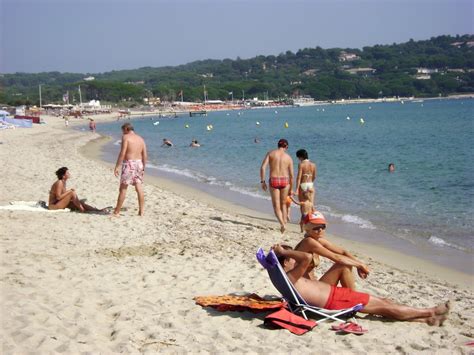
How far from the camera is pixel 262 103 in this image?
Result: 529 ft

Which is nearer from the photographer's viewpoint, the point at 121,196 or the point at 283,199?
the point at 283,199

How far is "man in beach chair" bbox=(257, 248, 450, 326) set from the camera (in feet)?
16.0

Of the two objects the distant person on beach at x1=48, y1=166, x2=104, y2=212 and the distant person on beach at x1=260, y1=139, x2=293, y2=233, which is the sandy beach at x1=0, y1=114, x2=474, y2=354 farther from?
the distant person on beach at x1=260, y1=139, x2=293, y2=233

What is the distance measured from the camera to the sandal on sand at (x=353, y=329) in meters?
4.72

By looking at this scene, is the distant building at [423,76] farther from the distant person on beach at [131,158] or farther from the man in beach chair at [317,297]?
the man in beach chair at [317,297]

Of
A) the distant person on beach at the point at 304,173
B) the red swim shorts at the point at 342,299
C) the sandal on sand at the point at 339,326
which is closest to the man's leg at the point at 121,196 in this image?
the distant person on beach at the point at 304,173

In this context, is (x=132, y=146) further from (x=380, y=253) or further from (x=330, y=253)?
(x=330, y=253)

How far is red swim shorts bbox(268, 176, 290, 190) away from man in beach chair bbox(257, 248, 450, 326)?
12.8 feet

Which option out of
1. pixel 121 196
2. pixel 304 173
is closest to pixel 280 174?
pixel 304 173

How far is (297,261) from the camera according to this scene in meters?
4.87

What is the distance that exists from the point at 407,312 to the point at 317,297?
0.80 m

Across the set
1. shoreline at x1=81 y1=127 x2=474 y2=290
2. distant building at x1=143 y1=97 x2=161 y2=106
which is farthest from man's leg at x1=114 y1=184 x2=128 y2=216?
distant building at x1=143 y1=97 x2=161 y2=106

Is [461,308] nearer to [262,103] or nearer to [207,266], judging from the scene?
[207,266]

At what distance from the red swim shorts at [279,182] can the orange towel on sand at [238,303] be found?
3707mm
